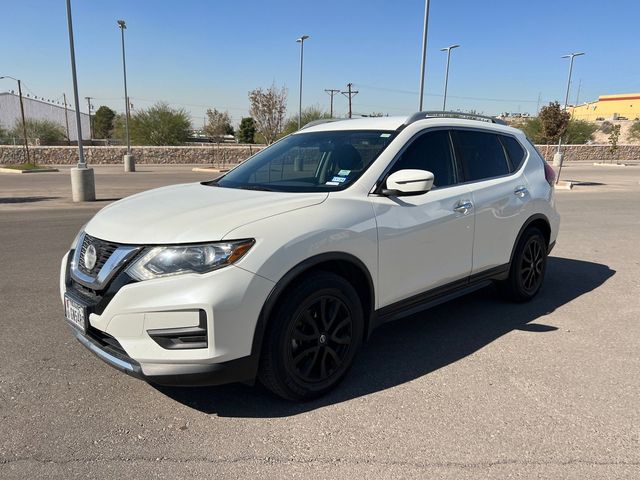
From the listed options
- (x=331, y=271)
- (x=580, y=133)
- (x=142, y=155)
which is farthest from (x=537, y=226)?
(x=580, y=133)

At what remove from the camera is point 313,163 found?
3832mm

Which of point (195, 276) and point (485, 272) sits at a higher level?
point (195, 276)

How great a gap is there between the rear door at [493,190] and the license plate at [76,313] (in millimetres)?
2924

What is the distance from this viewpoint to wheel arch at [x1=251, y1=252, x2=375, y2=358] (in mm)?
2699

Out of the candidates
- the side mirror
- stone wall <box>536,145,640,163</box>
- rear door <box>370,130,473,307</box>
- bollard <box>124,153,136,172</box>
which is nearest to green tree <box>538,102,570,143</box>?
rear door <box>370,130,473,307</box>

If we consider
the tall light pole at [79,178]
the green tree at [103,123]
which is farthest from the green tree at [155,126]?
the green tree at [103,123]

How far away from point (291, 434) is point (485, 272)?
2.37 metres

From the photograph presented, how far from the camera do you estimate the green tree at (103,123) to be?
9400cm

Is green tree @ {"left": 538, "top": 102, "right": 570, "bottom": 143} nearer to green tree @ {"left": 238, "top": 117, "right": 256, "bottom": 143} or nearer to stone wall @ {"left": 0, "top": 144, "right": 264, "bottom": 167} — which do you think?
stone wall @ {"left": 0, "top": 144, "right": 264, "bottom": 167}

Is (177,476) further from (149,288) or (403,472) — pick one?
(403,472)

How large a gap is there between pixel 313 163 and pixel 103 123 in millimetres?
102232

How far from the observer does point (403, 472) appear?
2.46 m

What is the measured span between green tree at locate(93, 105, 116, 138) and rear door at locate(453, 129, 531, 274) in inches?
3841

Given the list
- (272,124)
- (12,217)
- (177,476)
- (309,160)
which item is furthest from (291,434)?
(272,124)
